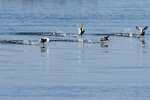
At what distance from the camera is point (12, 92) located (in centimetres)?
3950

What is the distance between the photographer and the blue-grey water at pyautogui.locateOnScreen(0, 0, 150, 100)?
39.9 metres

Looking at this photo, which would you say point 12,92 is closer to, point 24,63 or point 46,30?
point 24,63

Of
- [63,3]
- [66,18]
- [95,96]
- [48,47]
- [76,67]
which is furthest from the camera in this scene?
[63,3]

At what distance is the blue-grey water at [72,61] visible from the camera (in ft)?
131

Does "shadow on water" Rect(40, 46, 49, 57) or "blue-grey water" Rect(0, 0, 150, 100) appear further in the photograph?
"shadow on water" Rect(40, 46, 49, 57)

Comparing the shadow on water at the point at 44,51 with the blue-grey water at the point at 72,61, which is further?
the shadow on water at the point at 44,51

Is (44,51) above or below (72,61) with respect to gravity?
above

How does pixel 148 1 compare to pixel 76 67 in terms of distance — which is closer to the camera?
pixel 76 67

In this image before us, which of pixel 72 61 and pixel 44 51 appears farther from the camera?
pixel 44 51

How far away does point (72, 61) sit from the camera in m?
49.1

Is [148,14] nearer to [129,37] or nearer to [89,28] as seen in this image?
[89,28]

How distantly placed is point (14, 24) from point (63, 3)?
1597 inches

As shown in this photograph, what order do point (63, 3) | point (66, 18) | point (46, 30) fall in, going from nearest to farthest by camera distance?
point (46, 30) < point (66, 18) < point (63, 3)

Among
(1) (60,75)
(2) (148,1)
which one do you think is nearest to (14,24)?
(1) (60,75)
